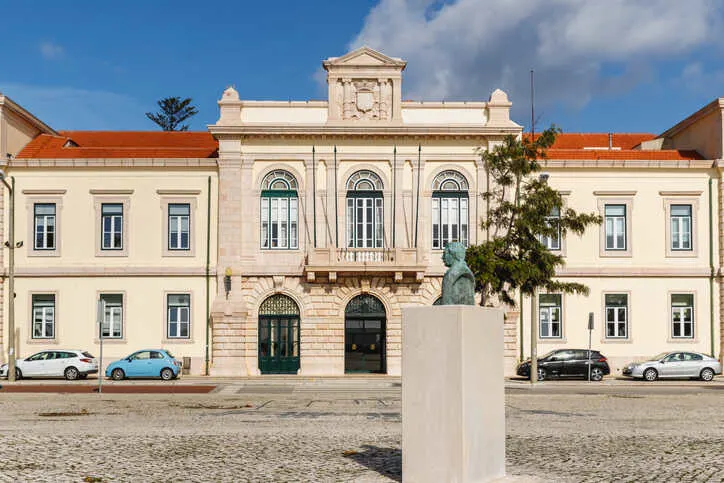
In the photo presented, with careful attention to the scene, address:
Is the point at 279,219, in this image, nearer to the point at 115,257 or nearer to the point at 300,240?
the point at 300,240

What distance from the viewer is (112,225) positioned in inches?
1620

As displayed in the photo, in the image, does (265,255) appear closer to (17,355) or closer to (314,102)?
(314,102)

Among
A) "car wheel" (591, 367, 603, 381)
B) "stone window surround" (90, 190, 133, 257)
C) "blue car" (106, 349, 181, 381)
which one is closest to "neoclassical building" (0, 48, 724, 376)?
"stone window surround" (90, 190, 133, 257)

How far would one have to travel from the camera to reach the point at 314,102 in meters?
40.9

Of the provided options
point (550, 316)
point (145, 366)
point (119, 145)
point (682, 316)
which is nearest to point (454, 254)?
point (145, 366)

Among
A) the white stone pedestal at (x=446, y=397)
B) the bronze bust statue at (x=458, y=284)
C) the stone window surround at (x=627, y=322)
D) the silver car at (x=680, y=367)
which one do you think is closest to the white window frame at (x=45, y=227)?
the stone window surround at (x=627, y=322)

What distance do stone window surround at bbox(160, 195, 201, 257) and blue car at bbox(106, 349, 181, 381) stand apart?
4990 millimetres

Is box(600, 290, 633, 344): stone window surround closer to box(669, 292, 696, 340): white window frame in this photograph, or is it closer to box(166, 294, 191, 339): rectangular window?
box(669, 292, 696, 340): white window frame

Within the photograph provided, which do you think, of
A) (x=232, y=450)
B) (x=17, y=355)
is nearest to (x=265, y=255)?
(x=17, y=355)

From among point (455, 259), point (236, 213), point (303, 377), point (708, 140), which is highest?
point (708, 140)

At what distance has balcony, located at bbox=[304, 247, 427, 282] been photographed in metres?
39.7

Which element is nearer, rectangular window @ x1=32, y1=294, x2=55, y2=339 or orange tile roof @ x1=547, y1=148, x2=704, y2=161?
rectangular window @ x1=32, y1=294, x2=55, y2=339

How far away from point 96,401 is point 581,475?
17.1 meters

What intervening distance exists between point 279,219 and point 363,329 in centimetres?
574
